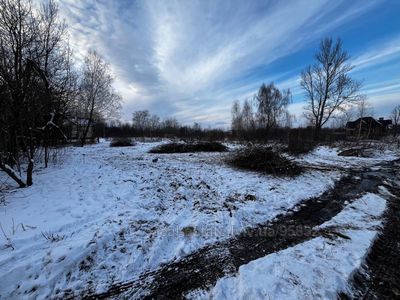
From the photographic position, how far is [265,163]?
28.2 ft

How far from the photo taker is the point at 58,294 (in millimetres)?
2328

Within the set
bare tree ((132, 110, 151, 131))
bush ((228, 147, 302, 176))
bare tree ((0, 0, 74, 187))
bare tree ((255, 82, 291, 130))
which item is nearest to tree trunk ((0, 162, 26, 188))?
bare tree ((0, 0, 74, 187))

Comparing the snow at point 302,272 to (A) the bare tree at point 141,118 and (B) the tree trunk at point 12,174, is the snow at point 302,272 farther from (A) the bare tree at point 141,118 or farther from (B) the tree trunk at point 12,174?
(A) the bare tree at point 141,118

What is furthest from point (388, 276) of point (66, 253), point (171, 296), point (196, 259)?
point (66, 253)

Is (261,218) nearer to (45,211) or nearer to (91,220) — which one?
(91,220)

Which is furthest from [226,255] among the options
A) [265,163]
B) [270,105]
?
[270,105]

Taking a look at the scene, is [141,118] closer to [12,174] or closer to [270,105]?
[270,105]

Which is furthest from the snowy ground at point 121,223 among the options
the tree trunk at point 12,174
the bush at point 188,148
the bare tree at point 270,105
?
the bare tree at point 270,105

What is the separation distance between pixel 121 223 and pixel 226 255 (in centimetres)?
219

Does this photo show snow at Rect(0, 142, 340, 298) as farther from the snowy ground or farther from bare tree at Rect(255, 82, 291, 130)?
bare tree at Rect(255, 82, 291, 130)

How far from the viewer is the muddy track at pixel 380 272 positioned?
7.50ft

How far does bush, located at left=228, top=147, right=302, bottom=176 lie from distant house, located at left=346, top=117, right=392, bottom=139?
91.1 ft

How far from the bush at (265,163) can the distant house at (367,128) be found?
2775 centimetres

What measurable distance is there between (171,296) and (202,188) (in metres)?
4.00
